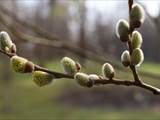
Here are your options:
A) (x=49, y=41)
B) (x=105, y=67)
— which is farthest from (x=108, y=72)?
(x=49, y=41)

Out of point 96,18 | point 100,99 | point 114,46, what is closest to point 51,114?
point 100,99

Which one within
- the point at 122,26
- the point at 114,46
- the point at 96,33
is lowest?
the point at 122,26

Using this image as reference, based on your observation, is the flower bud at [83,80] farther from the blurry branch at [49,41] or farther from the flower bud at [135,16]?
the blurry branch at [49,41]

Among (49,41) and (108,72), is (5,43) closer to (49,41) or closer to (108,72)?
(108,72)

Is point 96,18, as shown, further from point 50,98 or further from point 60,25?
point 50,98

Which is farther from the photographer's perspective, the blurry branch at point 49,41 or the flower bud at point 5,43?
the blurry branch at point 49,41

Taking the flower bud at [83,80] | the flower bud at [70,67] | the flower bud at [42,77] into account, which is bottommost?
the flower bud at [83,80]

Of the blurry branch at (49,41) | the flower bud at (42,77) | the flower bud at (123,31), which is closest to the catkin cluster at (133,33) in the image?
the flower bud at (123,31)

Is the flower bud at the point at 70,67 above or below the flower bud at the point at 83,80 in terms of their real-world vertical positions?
above

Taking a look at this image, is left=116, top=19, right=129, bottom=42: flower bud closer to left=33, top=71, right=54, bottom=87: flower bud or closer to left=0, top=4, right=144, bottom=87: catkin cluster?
left=0, top=4, right=144, bottom=87: catkin cluster
